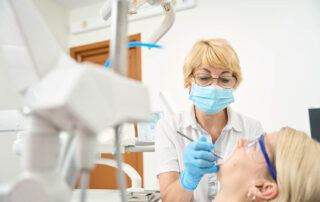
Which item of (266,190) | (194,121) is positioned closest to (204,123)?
(194,121)

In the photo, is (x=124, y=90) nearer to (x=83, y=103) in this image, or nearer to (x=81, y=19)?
(x=83, y=103)

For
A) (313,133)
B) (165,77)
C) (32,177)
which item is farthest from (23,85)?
(165,77)

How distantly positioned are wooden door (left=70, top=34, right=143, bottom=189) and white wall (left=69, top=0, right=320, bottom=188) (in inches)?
7.8

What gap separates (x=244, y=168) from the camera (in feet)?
3.19

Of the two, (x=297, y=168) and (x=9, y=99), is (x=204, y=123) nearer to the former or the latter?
(x=297, y=168)

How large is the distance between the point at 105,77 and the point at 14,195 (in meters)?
0.20

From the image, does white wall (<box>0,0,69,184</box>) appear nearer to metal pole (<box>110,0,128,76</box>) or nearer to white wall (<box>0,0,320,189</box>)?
white wall (<box>0,0,320,189</box>)

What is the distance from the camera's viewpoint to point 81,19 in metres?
3.48

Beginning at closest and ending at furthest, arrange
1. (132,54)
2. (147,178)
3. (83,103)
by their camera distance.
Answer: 1. (83,103)
2. (147,178)
3. (132,54)

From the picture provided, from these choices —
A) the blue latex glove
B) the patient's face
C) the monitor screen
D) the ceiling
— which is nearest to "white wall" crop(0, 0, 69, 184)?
the ceiling

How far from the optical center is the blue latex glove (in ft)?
3.15

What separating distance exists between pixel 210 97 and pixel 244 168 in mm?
422

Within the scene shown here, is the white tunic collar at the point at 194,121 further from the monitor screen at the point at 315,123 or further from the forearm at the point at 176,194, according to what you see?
the monitor screen at the point at 315,123

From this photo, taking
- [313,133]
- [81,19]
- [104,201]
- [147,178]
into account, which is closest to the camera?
[104,201]
